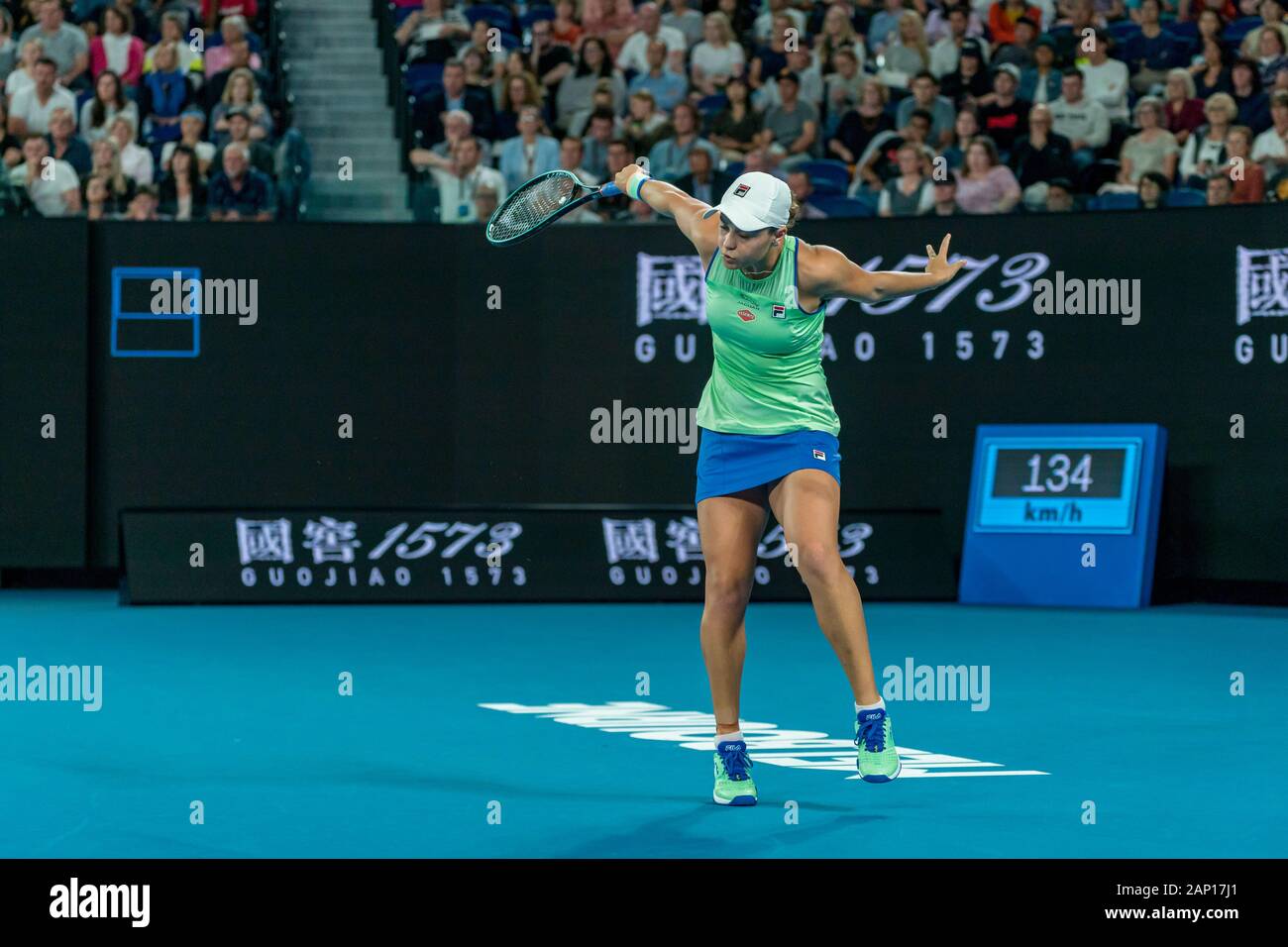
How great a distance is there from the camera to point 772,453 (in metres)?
6.43

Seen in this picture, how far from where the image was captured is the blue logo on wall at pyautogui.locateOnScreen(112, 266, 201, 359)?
15.4 meters

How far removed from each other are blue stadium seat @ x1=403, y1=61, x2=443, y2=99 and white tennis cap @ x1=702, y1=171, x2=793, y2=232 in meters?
11.4

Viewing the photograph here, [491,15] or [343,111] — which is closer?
[343,111]

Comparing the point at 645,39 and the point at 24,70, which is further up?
the point at 645,39

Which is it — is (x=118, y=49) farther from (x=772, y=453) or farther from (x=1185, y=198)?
(x=772, y=453)

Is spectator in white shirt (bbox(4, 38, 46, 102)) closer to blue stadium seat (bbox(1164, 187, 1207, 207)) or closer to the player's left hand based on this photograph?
blue stadium seat (bbox(1164, 187, 1207, 207))

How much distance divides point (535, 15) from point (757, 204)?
12413mm

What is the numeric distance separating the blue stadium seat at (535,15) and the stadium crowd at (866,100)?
0.07ft

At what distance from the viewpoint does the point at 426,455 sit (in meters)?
15.7

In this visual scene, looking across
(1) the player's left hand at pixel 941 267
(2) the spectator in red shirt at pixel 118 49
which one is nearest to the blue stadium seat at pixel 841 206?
(2) the spectator in red shirt at pixel 118 49

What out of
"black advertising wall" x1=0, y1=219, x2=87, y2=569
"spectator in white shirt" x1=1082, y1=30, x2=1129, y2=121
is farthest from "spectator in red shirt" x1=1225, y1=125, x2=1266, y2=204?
"black advertising wall" x1=0, y1=219, x2=87, y2=569

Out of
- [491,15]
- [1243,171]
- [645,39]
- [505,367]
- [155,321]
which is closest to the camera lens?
[1243,171]

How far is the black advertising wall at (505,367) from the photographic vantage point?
15164 millimetres

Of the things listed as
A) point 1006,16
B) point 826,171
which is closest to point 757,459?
point 826,171
